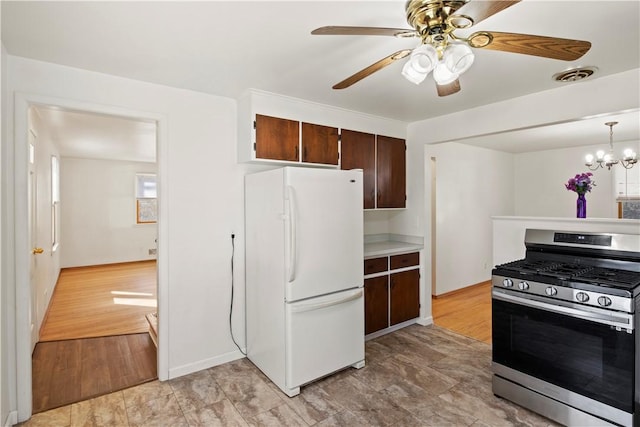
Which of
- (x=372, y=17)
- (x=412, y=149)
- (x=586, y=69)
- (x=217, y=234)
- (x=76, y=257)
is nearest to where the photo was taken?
(x=372, y=17)

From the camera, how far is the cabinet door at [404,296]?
145 inches

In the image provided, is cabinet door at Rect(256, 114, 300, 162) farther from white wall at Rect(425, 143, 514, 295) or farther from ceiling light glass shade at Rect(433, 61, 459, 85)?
white wall at Rect(425, 143, 514, 295)

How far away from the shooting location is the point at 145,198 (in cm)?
805

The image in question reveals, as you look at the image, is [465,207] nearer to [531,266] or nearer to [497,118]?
[497,118]

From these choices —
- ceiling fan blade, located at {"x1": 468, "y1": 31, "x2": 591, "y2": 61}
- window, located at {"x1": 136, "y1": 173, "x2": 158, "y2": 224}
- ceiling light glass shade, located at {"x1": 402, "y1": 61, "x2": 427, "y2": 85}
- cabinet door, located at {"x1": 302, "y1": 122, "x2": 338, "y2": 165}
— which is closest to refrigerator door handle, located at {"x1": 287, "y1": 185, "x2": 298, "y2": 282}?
cabinet door, located at {"x1": 302, "y1": 122, "x2": 338, "y2": 165}

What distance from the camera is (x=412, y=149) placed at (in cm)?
403

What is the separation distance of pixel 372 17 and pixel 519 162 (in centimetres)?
598

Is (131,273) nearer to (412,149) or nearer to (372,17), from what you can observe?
(412,149)

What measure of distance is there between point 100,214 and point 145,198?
0.98 meters

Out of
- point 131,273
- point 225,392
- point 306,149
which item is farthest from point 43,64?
point 131,273

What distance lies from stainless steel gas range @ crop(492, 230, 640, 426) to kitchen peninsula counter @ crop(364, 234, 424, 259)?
125 cm

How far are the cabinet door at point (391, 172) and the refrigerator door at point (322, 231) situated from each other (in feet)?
3.01

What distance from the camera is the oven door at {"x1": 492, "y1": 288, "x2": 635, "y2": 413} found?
6.29 feet

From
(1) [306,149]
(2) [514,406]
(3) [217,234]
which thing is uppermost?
(1) [306,149]
